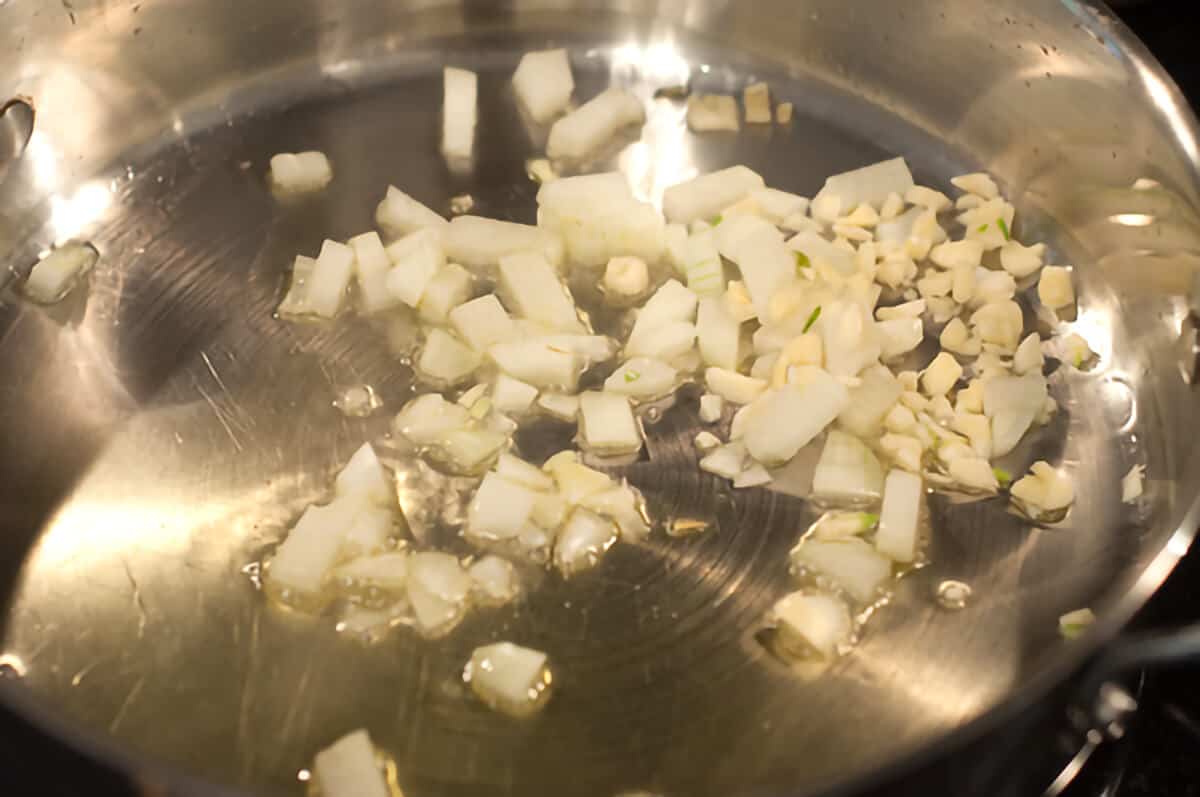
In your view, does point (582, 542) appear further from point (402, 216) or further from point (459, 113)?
point (459, 113)

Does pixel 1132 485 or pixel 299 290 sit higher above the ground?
pixel 1132 485

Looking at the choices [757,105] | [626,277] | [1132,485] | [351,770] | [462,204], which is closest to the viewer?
[351,770]

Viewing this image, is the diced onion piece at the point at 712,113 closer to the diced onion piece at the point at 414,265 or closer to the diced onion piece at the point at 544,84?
the diced onion piece at the point at 544,84

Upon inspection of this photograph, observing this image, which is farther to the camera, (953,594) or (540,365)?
(540,365)

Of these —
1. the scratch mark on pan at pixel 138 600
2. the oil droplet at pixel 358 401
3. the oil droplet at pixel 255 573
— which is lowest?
the scratch mark on pan at pixel 138 600

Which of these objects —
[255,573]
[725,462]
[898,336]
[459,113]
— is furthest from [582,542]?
[459,113]

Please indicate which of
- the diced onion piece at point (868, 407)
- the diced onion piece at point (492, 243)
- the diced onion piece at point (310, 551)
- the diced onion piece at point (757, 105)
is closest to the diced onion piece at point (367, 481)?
the diced onion piece at point (310, 551)
